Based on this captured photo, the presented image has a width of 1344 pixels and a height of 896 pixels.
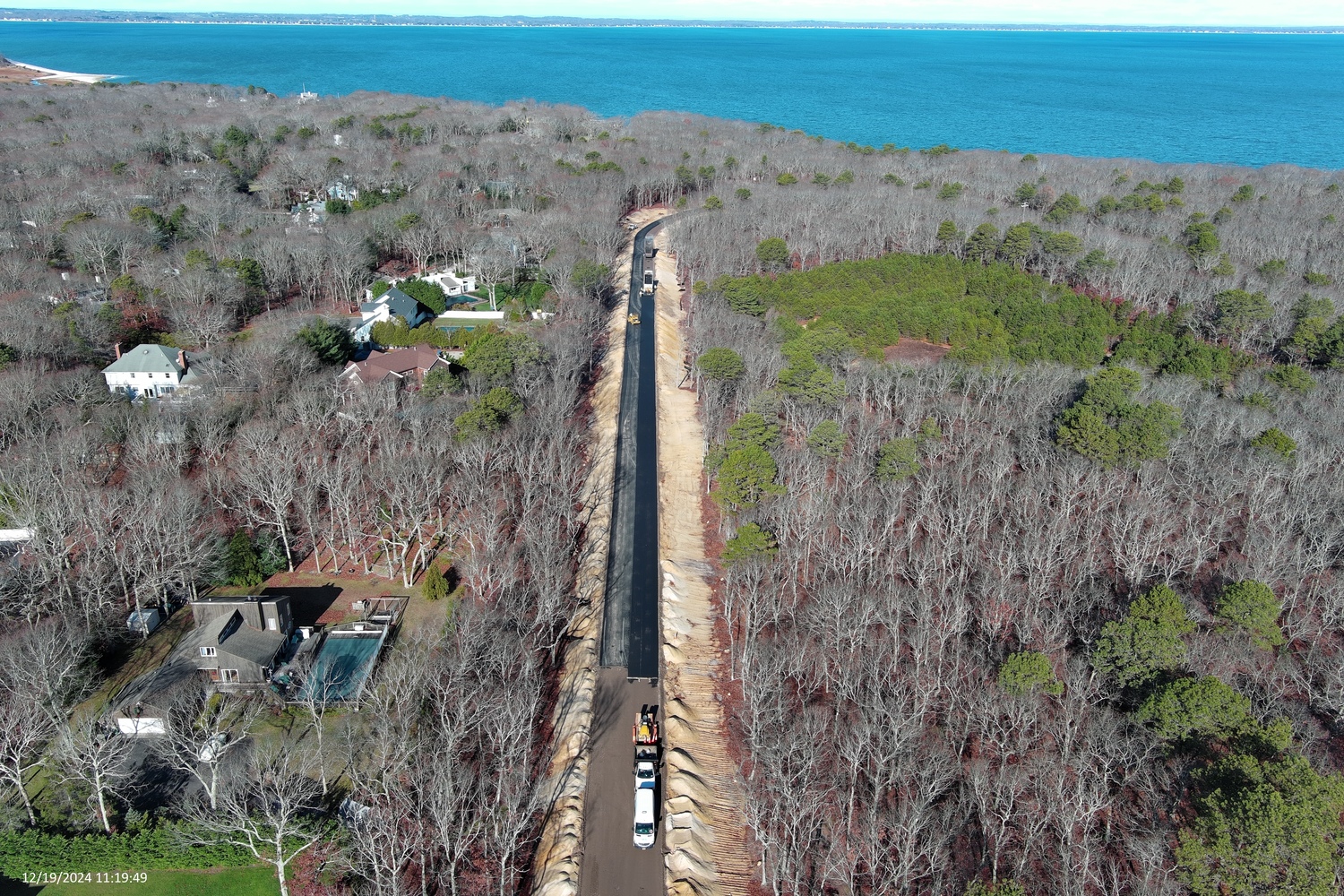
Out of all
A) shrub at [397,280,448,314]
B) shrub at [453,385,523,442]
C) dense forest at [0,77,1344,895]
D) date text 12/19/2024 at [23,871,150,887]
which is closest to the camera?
date text 12/19/2024 at [23,871,150,887]

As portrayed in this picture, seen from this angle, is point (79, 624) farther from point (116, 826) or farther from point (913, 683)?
point (913, 683)

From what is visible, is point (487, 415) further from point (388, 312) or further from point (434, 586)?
point (388, 312)

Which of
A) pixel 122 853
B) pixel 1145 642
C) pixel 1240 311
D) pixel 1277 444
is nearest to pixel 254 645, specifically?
pixel 122 853

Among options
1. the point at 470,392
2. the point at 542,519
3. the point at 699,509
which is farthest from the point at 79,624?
the point at 699,509

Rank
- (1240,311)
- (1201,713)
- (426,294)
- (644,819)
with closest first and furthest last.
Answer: (1201,713), (644,819), (1240,311), (426,294)

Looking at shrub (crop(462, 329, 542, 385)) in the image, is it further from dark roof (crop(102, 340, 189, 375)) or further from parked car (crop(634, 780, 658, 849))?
parked car (crop(634, 780, 658, 849))

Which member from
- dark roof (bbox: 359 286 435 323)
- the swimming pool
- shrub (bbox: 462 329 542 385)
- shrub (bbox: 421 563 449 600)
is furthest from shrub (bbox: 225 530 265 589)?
dark roof (bbox: 359 286 435 323)
